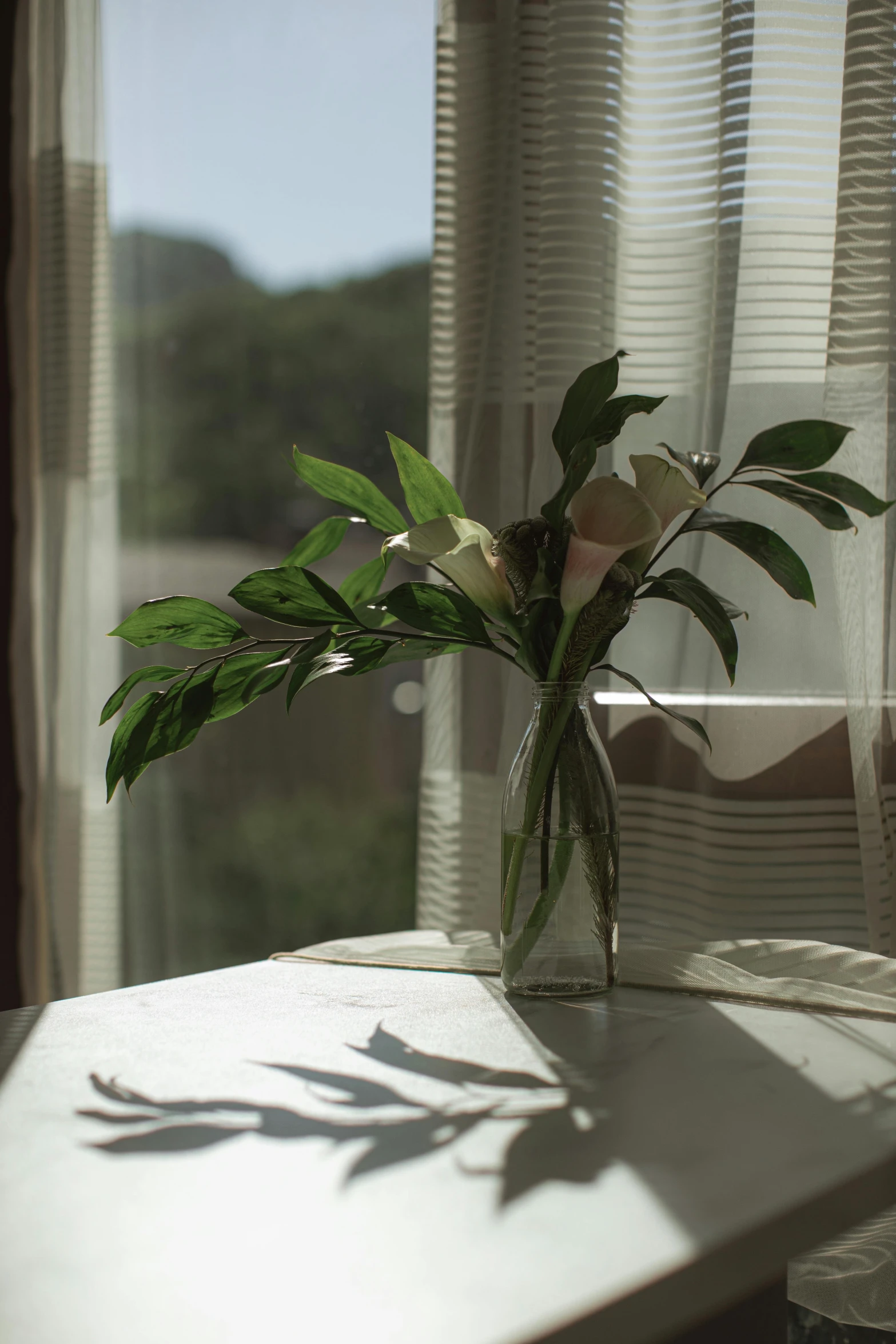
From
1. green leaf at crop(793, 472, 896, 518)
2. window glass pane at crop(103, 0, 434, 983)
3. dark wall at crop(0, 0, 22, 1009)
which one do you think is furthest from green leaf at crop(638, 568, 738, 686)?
dark wall at crop(0, 0, 22, 1009)

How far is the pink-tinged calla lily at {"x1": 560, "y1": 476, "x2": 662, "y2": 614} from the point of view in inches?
26.4

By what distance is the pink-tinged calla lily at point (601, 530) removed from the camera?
671 millimetres

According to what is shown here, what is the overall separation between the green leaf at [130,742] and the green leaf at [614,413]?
34 cm

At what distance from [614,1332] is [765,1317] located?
17.0 inches

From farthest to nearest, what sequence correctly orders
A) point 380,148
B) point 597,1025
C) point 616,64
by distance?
1. point 380,148
2. point 616,64
3. point 597,1025

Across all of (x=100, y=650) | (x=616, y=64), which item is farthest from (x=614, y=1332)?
→ (x=100, y=650)

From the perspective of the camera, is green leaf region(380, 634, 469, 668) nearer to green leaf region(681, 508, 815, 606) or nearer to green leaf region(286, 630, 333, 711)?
Answer: green leaf region(286, 630, 333, 711)

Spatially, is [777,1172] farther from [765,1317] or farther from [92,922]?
[92,922]

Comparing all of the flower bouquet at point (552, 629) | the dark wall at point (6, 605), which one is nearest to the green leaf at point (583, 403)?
the flower bouquet at point (552, 629)

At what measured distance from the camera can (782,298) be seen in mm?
1021

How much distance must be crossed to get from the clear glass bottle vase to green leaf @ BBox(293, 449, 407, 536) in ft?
0.62

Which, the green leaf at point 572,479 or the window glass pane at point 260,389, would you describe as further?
the window glass pane at point 260,389

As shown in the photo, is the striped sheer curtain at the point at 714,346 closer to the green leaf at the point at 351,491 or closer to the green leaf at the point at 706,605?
the green leaf at the point at 706,605

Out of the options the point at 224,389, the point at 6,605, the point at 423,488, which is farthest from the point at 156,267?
the point at 423,488
